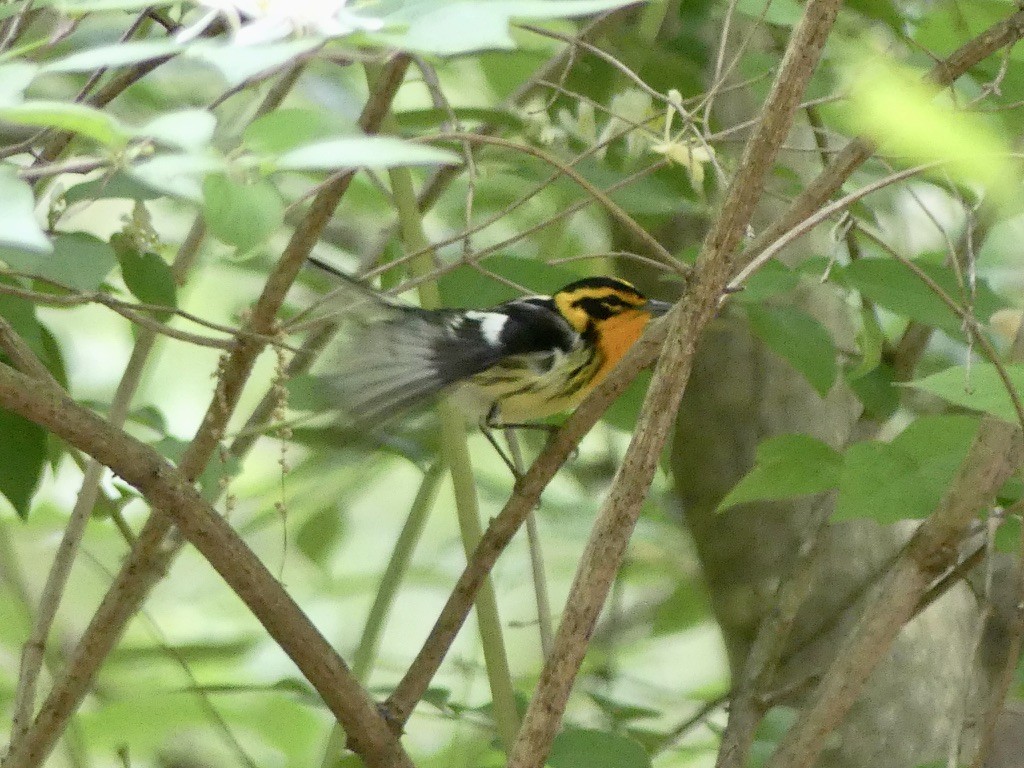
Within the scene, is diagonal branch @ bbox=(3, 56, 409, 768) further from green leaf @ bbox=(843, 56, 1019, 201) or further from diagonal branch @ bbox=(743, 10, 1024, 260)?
green leaf @ bbox=(843, 56, 1019, 201)

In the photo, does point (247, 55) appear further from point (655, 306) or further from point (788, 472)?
point (655, 306)

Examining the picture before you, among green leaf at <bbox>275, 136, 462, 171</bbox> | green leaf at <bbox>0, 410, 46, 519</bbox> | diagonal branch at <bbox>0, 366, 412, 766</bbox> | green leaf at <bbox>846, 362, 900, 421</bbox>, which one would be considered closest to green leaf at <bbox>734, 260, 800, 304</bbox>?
green leaf at <bbox>846, 362, 900, 421</bbox>

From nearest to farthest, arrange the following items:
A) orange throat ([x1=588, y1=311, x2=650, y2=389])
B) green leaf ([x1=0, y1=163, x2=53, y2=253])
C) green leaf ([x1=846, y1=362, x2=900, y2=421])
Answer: green leaf ([x1=0, y1=163, x2=53, y2=253]), green leaf ([x1=846, y1=362, x2=900, y2=421]), orange throat ([x1=588, y1=311, x2=650, y2=389])

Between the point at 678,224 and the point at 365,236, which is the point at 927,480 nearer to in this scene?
the point at 678,224

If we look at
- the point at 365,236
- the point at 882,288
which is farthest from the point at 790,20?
the point at 365,236

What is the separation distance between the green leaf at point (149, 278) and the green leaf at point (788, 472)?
623mm

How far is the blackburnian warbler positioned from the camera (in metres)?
1.41

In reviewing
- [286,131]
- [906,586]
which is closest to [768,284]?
[906,586]

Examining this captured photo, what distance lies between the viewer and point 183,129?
575 mm

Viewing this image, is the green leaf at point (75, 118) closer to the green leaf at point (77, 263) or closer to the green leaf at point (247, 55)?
the green leaf at point (247, 55)

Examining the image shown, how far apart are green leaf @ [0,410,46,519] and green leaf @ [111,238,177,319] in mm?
179

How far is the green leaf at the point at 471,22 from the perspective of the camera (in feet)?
2.02

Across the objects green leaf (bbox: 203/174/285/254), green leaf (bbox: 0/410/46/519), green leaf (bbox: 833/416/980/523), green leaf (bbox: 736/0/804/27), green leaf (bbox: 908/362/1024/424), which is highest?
green leaf (bbox: 736/0/804/27)

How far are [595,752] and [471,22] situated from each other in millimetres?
915
